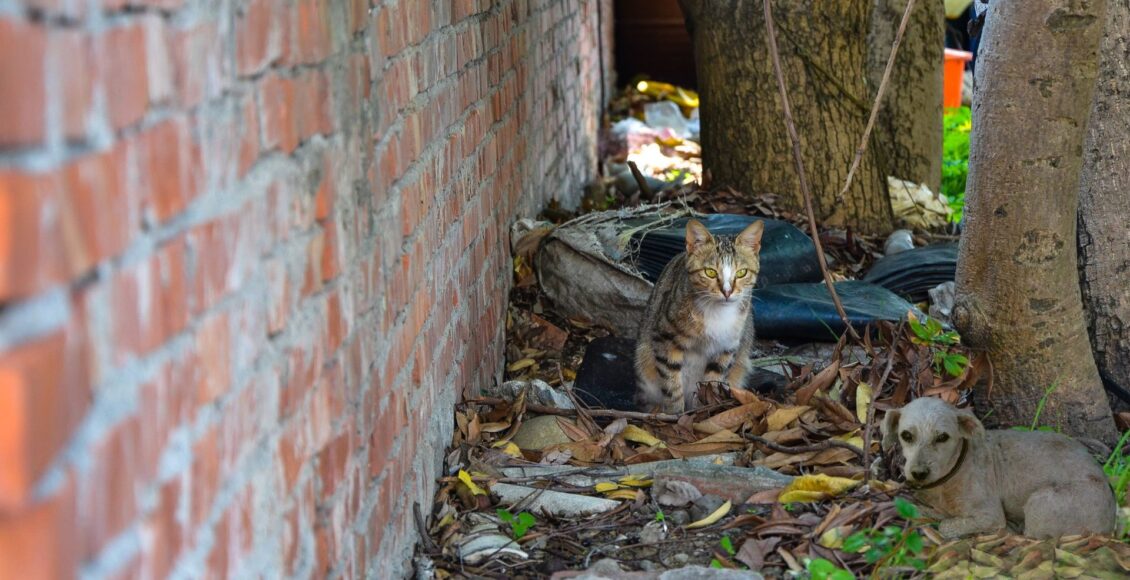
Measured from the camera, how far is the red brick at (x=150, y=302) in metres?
1.36

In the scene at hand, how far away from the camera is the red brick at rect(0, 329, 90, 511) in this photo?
1.10 meters

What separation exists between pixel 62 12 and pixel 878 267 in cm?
550

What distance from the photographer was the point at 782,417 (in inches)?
172

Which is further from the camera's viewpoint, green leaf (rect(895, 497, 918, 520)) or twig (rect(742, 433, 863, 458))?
twig (rect(742, 433, 863, 458))

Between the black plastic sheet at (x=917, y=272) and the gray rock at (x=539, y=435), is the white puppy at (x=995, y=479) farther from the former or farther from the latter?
the black plastic sheet at (x=917, y=272)

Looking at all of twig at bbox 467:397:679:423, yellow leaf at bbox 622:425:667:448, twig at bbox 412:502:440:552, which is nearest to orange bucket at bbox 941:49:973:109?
twig at bbox 467:397:679:423

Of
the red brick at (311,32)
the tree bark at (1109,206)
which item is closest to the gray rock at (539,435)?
the red brick at (311,32)

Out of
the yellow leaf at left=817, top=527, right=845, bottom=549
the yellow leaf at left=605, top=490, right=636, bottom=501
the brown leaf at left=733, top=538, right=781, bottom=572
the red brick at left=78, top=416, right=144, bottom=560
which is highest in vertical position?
the red brick at left=78, top=416, right=144, bottom=560

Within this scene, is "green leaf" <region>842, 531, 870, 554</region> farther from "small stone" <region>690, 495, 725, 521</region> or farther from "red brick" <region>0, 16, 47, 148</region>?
"red brick" <region>0, 16, 47, 148</region>

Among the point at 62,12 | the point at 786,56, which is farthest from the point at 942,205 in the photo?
the point at 62,12

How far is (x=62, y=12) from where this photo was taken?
1218 millimetres

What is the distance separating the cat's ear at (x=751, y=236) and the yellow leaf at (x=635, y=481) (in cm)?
158

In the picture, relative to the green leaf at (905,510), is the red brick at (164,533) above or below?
above

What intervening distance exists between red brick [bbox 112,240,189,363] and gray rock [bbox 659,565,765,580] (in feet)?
6.11
